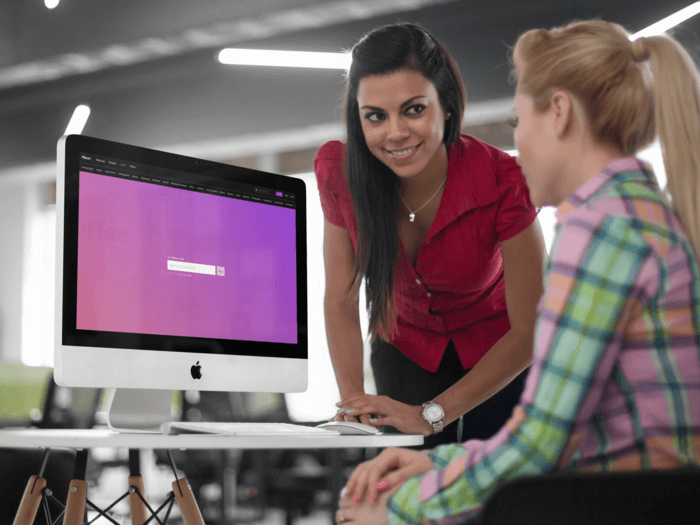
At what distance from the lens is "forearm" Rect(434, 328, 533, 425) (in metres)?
1.42

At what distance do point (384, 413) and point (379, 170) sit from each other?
2.20 feet

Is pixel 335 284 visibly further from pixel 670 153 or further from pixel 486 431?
pixel 670 153

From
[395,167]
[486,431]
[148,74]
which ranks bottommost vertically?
[486,431]

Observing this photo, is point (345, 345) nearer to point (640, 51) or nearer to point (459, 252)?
point (459, 252)

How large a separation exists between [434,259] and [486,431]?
0.45 metres

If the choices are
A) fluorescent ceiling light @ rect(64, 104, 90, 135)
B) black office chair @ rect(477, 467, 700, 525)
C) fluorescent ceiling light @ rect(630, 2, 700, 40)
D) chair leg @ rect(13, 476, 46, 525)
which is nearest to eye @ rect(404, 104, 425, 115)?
chair leg @ rect(13, 476, 46, 525)

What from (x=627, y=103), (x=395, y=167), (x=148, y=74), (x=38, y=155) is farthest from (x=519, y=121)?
(x=38, y=155)

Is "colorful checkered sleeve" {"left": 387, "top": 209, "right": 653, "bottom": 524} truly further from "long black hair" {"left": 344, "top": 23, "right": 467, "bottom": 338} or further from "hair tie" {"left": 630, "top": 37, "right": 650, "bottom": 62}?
"long black hair" {"left": 344, "top": 23, "right": 467, "bottom": 338}

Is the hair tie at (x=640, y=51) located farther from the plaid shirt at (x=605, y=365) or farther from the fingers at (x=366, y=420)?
the fingers at (x=366, y=420)

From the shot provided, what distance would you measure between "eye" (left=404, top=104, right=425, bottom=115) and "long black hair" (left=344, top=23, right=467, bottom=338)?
0.07 metres

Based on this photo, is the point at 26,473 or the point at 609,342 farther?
the point at 26,473

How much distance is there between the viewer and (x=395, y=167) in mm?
1611

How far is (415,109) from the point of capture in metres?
1.57

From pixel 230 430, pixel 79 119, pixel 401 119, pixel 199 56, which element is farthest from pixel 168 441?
pixel 79 119
